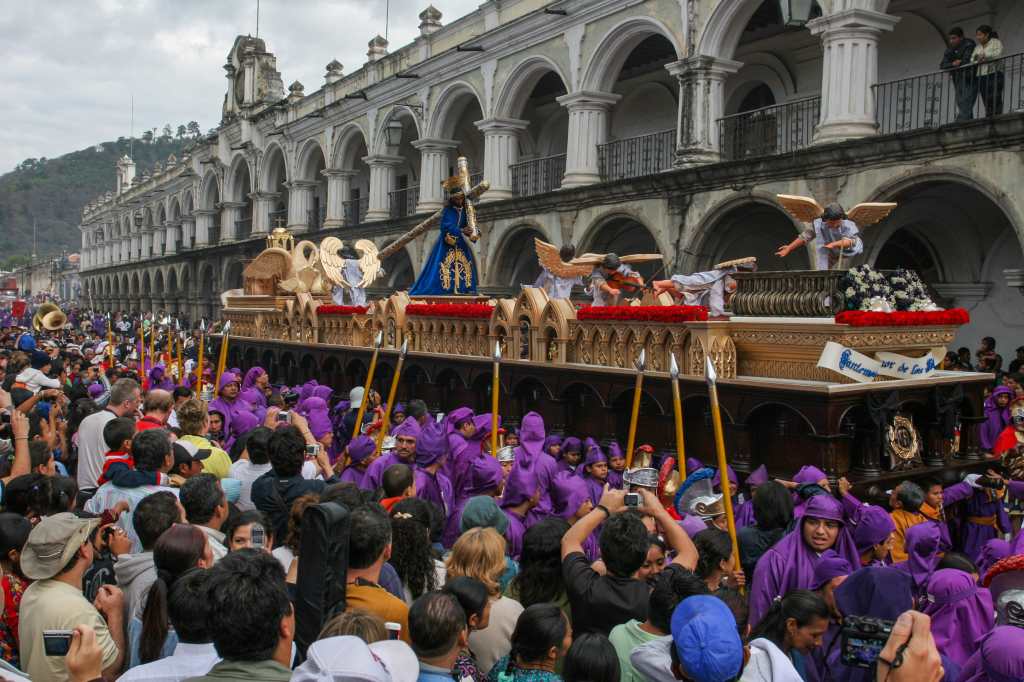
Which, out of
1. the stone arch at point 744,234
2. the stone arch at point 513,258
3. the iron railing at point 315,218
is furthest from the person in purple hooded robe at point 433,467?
the iron railing at point 315,218

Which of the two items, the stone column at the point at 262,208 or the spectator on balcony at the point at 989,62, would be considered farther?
the stone column at the point at 262,208

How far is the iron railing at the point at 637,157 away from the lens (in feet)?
75.4

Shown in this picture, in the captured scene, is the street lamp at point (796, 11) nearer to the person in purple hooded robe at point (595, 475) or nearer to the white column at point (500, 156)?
the white column at point (500, 156)

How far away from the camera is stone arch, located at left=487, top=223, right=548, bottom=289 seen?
83.8 ft

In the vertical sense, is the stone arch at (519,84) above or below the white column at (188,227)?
above

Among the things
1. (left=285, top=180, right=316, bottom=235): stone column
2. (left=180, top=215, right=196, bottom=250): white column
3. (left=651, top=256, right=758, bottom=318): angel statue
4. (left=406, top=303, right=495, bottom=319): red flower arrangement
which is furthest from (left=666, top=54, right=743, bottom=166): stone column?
(left=180, top=215, right=196, bottom=250): white column

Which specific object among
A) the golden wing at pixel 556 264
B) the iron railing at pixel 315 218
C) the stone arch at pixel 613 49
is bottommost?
the golden wing at pixel 556 264

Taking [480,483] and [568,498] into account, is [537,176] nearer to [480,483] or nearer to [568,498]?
[480,483]

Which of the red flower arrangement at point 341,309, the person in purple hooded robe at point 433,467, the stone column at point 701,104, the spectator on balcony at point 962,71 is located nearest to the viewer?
the person in purple hooded robe at point 433,467

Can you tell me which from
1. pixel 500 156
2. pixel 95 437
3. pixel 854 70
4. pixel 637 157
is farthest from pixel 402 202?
pixel 95 437

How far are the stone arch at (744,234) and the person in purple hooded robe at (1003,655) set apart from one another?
14.8 metres

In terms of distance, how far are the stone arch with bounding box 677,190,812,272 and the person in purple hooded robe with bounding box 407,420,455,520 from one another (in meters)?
12.2

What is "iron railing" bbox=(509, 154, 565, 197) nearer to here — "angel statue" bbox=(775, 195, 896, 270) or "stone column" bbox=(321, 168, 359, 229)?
"stone column" bbox=(321, 168, 359, 229)

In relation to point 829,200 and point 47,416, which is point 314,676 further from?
point 829,200
